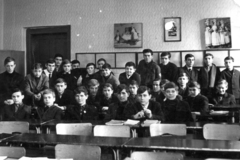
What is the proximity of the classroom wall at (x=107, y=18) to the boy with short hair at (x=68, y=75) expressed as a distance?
57.0 inches

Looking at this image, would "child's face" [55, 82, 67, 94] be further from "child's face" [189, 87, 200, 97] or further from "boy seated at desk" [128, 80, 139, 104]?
"child's face" [189, 87, 200, 97]

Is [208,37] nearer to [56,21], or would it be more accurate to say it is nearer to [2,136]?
A: [56,21]

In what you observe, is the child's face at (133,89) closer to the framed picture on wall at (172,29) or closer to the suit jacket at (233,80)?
the suit jacket at (233,80)

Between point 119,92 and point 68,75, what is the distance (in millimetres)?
1409

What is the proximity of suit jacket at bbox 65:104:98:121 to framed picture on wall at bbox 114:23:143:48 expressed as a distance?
2.60m

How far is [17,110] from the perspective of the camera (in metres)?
4.48

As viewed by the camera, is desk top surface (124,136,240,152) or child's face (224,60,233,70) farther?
child's face (224,60,233,70)

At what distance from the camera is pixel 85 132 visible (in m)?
3.22

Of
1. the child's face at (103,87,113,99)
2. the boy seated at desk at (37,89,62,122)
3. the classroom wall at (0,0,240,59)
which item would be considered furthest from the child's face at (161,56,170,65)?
the boy seated at desk at (37,89,62,122)

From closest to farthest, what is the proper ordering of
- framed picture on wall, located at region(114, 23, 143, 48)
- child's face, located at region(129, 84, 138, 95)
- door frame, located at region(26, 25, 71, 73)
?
child's face, located at region(129, 84, 138, 95) → framed picture on wall, located at region(114, 23, 143, 48) → door frame, located at region(26, 25, 71, 73)

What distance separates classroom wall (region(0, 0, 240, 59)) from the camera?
6250mm

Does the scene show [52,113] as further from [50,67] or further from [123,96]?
[50,67]

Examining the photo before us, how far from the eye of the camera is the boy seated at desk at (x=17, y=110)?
4441 millimetres

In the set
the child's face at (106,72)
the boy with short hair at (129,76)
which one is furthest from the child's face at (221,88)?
the child's face at (106,72)
